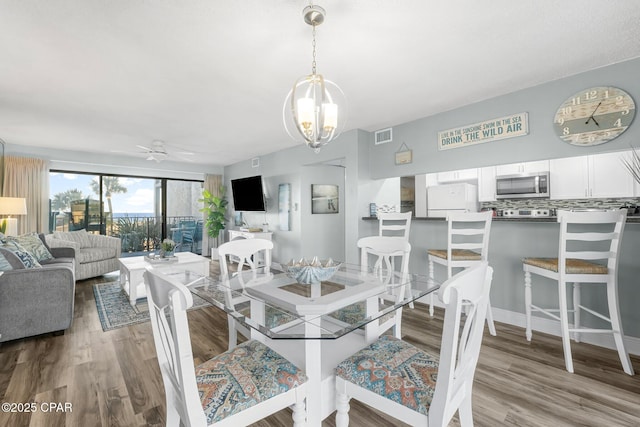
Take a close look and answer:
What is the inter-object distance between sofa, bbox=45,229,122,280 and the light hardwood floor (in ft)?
7.18

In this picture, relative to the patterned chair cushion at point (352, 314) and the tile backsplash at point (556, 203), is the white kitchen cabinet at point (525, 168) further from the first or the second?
the patterned chair cushion at point (352, 314)

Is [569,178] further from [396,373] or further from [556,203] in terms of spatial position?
[396,373]

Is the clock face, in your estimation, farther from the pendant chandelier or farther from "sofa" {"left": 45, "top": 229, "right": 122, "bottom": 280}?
"sofa" {"left": 45, "top": 229, "right": 122, "bottom": 280}

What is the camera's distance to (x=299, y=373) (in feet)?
3.85

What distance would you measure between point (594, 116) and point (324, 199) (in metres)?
4.10

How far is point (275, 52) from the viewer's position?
2139mm

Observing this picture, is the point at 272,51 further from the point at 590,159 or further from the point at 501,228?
the point at 590,159

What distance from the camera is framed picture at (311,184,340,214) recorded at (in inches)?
224

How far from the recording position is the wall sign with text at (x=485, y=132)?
283 cm

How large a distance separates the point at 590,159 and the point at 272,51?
4124 millimetres

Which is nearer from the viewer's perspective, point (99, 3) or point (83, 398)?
point (99, 3)

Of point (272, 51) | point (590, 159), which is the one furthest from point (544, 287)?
point (272, 51)

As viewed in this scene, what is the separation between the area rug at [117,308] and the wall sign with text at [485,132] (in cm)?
306

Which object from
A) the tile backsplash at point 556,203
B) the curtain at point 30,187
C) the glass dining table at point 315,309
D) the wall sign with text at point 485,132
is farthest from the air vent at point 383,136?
the curtain at point 30,187
